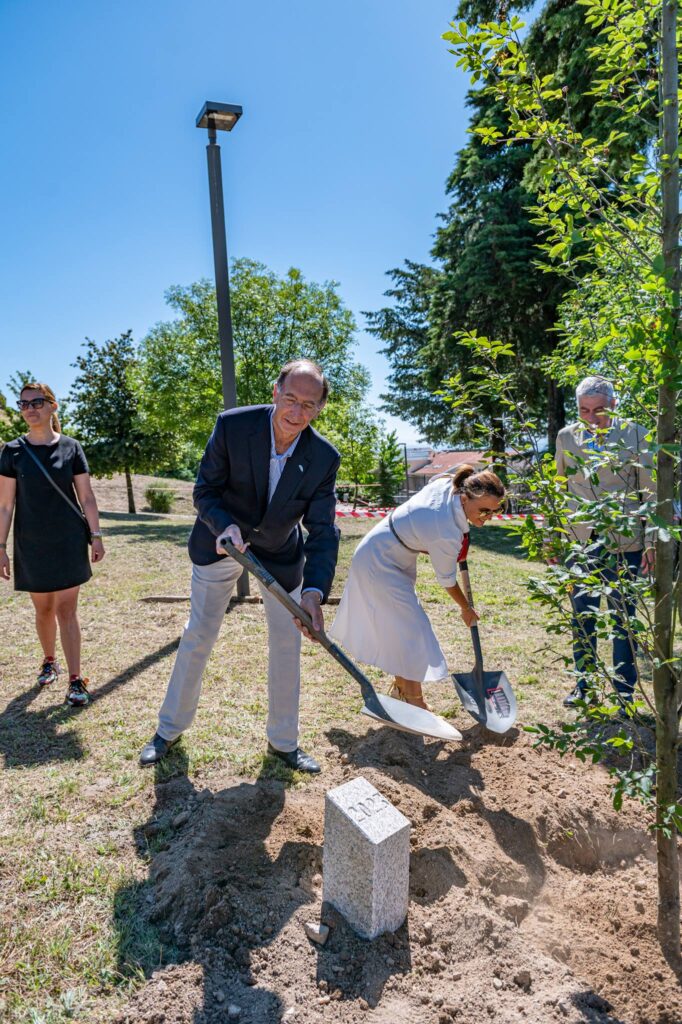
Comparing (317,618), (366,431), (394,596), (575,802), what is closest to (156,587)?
(394,596)

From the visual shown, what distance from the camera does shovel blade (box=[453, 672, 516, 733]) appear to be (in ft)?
11.5

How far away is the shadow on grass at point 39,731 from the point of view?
3.38 metres

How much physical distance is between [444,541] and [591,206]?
6.20 ft

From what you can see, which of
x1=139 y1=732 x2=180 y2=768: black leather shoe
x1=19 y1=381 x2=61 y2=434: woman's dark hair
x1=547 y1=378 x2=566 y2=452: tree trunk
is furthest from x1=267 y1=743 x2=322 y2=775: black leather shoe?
x1=547 y1=378 x2=566 y2=452: tree trunk

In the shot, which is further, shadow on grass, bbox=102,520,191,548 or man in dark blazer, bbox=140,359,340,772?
shadow on grass, bbox=102,520,191,548

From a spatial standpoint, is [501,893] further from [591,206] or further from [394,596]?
[591,206]

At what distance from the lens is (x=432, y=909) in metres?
2.21

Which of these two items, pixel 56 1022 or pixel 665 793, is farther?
pixel 665 793

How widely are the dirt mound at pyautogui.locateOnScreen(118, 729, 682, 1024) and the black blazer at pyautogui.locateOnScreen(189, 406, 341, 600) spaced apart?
108cm

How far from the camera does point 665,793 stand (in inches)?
81.7

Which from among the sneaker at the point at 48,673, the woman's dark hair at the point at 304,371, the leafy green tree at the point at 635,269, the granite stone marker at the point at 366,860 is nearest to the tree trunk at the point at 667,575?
the leafy green tree at the point at 635,269

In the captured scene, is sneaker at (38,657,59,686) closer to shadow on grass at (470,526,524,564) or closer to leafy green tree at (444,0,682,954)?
leafy green tree at (444,0,682,954)

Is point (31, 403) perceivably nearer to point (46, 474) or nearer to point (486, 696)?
point (46, 474)

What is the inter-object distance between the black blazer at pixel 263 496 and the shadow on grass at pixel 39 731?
1.43m
